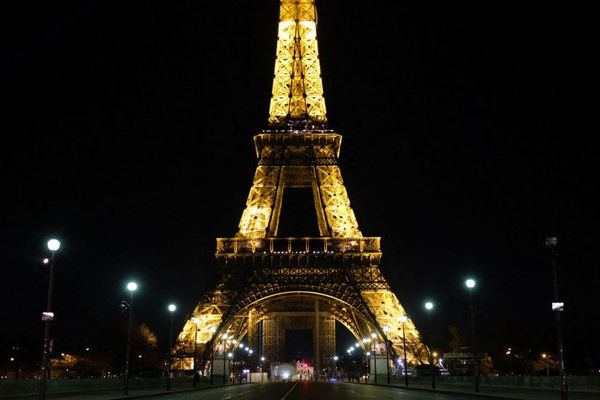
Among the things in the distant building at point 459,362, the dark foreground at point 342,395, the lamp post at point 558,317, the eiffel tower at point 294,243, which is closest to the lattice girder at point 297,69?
the eiffel tower at point 294,243

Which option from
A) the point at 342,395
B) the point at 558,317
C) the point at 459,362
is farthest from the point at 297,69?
the point at 558,317

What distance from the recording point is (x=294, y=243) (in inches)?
2911

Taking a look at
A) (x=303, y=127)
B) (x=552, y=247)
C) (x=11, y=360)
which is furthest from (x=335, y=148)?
(x=11, y=360)

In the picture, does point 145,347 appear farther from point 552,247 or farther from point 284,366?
point 552,247

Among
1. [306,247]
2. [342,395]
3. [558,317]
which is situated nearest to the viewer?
[558,317]

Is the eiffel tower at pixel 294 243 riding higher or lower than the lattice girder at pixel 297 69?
lower

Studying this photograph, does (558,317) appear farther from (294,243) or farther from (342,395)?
(294,243)

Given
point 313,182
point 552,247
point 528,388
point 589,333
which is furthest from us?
point 589,333

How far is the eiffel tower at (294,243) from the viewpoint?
6588cm

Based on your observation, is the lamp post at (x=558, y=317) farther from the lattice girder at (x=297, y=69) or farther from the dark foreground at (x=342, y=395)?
the lattice girder at (x=297, y=69)

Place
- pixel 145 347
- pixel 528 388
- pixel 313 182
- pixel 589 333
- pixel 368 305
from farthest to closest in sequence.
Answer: pixel 589 333 < pixel 145 347 < pixel 313 182 < pixel 368 305 < pixel 528 388

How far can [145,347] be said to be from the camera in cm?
8688

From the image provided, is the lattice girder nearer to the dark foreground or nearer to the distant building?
the distant building

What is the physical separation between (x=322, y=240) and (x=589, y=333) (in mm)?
48342
